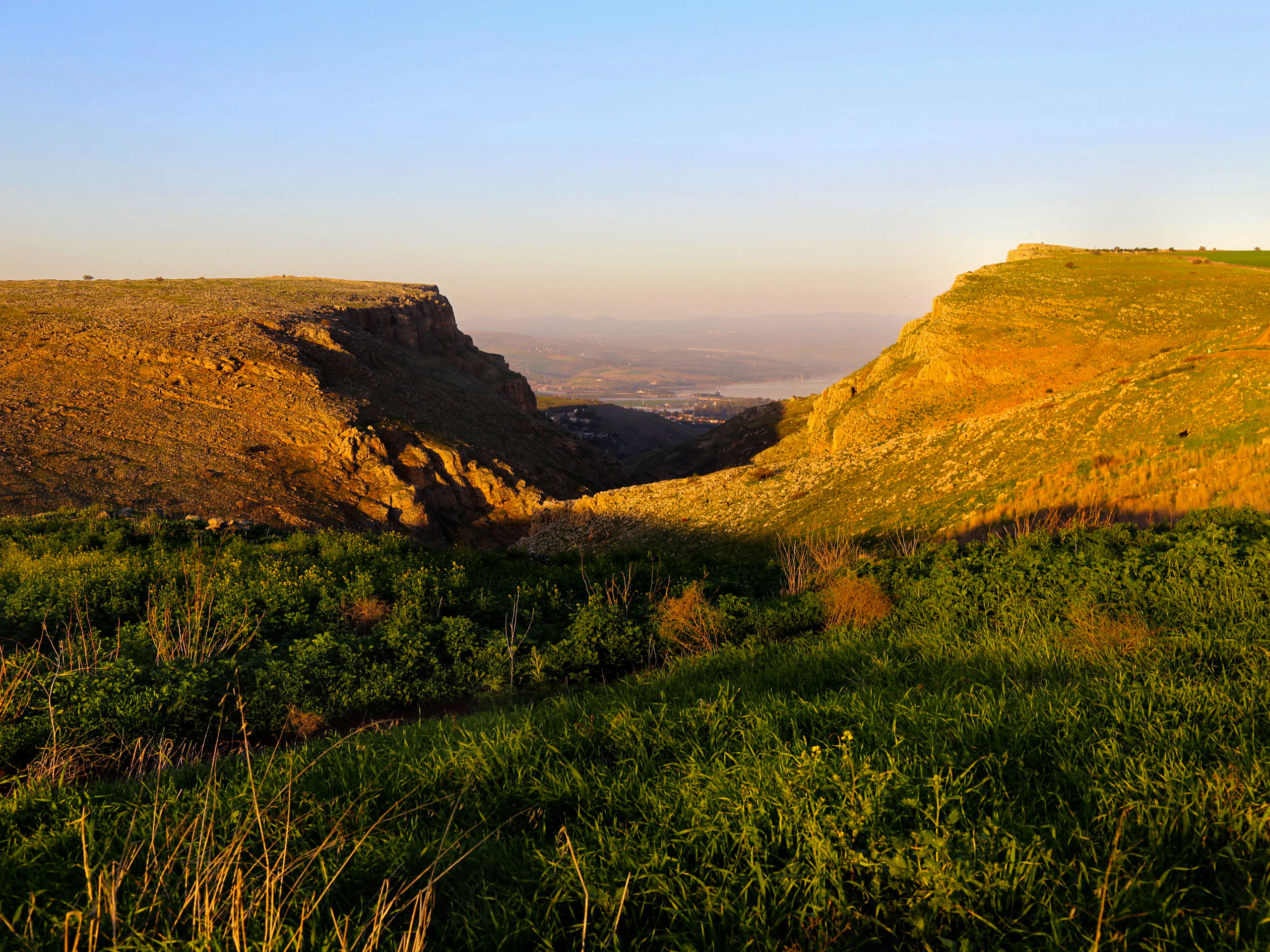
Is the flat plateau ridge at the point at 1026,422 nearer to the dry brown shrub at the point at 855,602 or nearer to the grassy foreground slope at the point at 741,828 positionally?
the dry brown shrub at the point at 855,602

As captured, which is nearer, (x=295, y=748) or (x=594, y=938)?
(x=594, y=938)

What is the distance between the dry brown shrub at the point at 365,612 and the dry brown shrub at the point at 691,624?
3968 millimetres

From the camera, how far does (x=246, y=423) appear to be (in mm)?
33406

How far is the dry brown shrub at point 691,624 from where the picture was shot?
8336 mm

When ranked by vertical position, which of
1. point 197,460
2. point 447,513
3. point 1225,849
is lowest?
point 447,513

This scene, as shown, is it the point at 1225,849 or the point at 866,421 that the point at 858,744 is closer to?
the point at 1225,849

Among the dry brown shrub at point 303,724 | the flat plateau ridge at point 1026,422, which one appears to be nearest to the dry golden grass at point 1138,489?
the flat plateau ridge at point 1026,422

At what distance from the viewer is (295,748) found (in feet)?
16.3

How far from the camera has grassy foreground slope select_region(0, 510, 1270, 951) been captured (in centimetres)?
252

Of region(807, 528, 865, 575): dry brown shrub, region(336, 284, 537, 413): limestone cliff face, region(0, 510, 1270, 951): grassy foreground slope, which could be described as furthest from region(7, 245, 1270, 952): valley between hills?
region(336, 284, 537, 413): limestone cliff face

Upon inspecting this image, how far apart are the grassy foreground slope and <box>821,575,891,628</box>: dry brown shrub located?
118 inches

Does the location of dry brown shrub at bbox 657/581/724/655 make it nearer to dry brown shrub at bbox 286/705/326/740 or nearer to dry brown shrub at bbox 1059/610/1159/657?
dry brown shrub at bbox 1059/610/1159/657

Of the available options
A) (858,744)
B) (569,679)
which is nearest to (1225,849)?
(858,744)

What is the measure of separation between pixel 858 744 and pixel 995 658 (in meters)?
2.22
